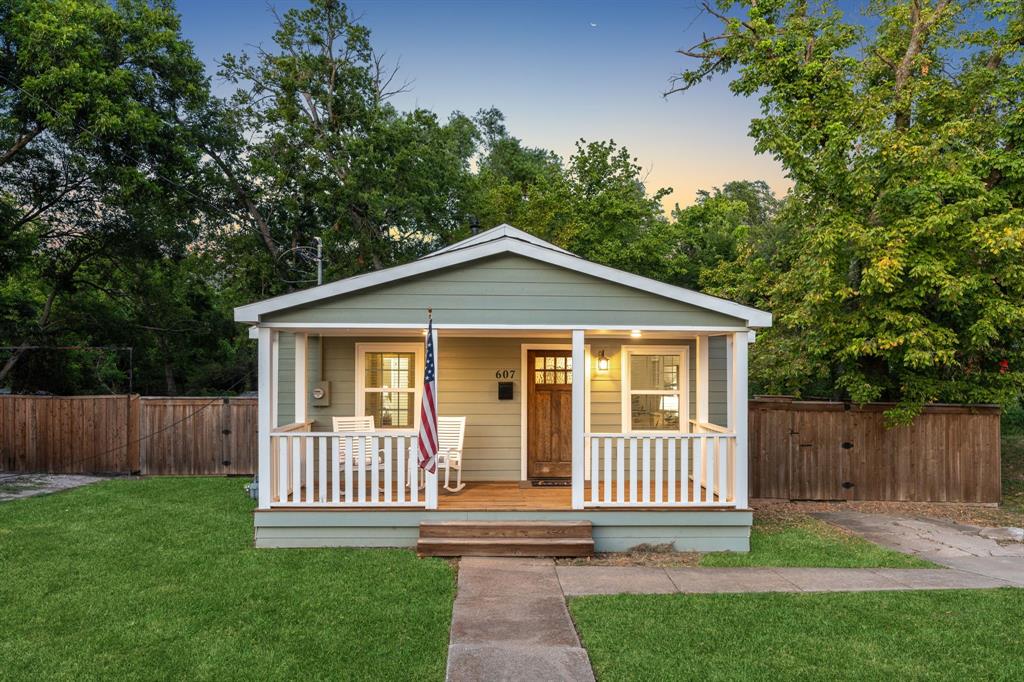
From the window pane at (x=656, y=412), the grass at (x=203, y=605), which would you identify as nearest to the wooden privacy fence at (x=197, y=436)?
the grass at (x=203, y=605)

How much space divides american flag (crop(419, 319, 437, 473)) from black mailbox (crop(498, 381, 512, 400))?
231cm

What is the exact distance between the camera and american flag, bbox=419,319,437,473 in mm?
6887

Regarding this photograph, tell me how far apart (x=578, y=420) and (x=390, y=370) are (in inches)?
124

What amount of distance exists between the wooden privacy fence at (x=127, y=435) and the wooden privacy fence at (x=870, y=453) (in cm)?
941

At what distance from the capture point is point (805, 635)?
15.5 ft

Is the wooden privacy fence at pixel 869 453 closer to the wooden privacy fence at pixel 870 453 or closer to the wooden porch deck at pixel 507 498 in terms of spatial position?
the wooden privacy fence at pixel 870 453

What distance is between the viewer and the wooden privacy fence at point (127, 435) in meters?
12.1

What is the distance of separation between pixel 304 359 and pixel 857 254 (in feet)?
26.1

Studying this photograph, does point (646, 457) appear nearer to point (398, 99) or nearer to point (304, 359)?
point (304, 359)

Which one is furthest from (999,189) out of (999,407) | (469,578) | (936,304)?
(469,578)

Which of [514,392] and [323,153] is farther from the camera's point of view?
[323,153]

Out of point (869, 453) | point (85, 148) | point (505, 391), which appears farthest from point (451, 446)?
point (85, 148)

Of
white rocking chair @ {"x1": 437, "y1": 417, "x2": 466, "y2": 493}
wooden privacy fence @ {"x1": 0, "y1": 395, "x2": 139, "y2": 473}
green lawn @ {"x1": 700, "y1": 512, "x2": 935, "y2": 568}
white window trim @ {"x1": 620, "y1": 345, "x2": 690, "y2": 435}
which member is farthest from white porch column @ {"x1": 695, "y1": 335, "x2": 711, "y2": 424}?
wooden privacy fence @ {"x1": 0, "y1": 395, "x2": 139, "y2": 473}

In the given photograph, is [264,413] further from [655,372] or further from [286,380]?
[655,372]
